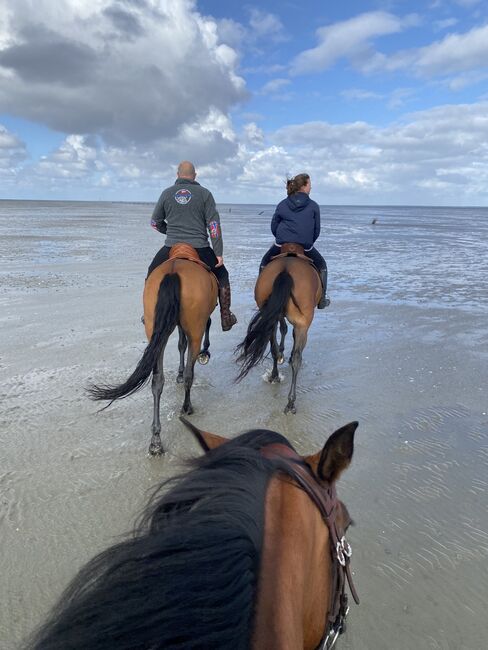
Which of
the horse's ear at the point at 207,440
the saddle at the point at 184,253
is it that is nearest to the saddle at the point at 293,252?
the saddle at the point at 184,253

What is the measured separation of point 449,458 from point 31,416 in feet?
14.1

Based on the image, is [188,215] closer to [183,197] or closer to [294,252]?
[183,197]

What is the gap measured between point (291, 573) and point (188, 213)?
492 centimetres

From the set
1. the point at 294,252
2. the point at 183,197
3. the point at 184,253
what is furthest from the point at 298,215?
the point at 184,253

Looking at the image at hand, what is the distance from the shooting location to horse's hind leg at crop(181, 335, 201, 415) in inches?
200

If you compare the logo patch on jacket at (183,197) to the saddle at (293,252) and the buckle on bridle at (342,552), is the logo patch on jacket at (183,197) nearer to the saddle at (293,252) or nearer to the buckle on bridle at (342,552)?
the saddle at (293,252)

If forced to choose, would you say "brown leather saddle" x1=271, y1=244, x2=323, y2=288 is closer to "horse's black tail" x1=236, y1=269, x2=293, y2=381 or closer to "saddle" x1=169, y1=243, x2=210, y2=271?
"horse's black tail" x1=236, y1=269, x2=293, y2=381

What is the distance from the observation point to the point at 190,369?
206 inches

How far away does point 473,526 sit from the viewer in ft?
11.3

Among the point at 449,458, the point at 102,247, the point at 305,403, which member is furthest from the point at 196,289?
the point at 102,247

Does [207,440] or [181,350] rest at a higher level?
[207,440]

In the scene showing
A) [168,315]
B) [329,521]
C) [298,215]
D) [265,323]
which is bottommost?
[265,323]

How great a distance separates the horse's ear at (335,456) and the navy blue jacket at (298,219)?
17.6 ft

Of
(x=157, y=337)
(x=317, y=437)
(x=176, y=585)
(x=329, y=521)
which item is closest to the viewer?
(x=176, y=585)
